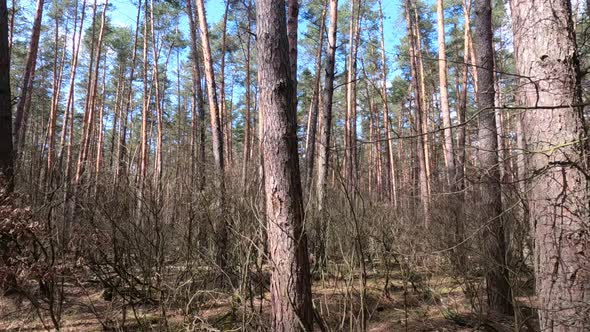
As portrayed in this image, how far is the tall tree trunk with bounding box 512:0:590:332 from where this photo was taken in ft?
6.74

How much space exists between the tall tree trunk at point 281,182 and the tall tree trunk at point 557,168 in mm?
1470

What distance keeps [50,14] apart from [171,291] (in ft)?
65.2

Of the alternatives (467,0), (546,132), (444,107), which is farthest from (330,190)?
(467,0)

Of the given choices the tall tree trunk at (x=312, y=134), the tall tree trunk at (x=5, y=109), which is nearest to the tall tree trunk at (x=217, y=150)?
the tall tree trunk at (x=312, y=134)

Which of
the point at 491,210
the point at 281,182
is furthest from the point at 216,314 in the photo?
the point at 491,210

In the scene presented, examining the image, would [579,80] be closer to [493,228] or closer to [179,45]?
[493,228]

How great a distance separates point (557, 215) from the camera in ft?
7.02

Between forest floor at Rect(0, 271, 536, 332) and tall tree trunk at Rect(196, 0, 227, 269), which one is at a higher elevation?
tall tree trunk at Rect(196, 0, 227, 269)

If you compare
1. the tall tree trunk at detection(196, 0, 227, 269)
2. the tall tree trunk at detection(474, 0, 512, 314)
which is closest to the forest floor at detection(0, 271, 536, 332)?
the tall tree trunk at detection(474, 0, 512, 314)

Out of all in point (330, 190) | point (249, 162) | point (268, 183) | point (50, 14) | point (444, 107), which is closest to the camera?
point (268, 183)

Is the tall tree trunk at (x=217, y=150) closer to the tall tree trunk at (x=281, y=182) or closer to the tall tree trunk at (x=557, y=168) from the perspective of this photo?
the tall tree trunk at (x=281, y=182)

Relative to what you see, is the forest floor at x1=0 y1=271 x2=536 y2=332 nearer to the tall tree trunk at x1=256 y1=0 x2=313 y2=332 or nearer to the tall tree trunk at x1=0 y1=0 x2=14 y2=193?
the tall tree trunk at x1=256 y1=0 x2=313 y2=332

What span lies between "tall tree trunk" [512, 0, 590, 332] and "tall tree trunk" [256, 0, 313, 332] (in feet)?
4.82

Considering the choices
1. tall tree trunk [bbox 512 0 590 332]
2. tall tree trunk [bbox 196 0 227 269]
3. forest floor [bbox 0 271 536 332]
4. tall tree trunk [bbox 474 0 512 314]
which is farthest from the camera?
tall tree trunk [bbox 196 0 227 269]
